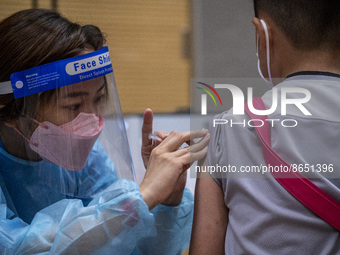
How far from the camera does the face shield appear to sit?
51.9 inches

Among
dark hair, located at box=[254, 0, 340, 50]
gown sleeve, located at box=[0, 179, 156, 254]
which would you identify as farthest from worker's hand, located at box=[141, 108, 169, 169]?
dark hair, located at box=[254, 0, 340, 50]

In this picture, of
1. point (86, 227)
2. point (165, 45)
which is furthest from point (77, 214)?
point (165, 45)

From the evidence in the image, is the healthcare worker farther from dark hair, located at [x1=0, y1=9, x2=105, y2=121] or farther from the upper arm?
the upper arm

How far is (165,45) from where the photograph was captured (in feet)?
6.28

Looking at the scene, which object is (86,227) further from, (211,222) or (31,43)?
(31,43)

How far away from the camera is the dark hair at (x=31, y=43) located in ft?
4.32

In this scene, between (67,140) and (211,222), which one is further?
(67,140)

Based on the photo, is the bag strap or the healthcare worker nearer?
the bag strap

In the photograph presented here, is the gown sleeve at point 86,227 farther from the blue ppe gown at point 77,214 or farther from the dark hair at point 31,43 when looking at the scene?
the dark hair at point 31,43

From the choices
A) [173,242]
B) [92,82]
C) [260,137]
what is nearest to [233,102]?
[260,137]

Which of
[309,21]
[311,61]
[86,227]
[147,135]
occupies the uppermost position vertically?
[309,21]

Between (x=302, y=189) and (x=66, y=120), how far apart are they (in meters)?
0.77

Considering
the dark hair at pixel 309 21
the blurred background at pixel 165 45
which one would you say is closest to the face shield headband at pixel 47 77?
the blurred background at pixel 165 45

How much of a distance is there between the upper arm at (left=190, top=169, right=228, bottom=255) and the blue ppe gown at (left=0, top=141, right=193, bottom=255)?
0.57 ft
